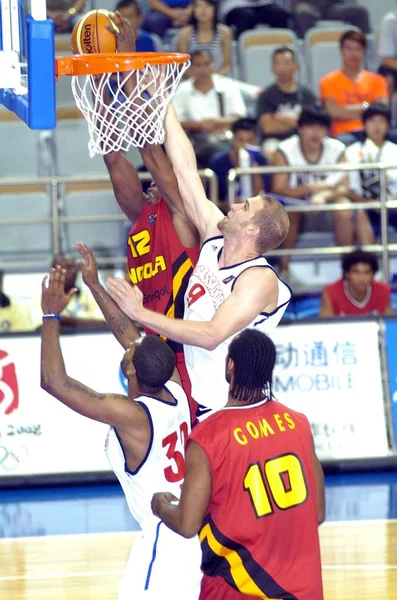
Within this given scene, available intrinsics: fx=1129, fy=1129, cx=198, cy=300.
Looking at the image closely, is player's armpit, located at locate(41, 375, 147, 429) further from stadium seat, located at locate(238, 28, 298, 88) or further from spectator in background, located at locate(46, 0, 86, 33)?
stadium seat, located at locate(238, 28, 298, 88)

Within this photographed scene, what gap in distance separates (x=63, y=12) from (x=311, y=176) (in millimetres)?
3789

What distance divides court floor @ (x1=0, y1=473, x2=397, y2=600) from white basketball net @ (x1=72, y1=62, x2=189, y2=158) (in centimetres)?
251

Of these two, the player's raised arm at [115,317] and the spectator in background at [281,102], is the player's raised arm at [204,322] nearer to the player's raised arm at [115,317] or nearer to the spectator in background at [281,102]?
the player's raised arm at [115,317]

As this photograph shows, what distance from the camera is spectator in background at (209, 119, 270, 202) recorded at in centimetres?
1029

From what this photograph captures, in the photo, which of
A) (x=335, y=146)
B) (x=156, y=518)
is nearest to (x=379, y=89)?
(x=335, y=146)

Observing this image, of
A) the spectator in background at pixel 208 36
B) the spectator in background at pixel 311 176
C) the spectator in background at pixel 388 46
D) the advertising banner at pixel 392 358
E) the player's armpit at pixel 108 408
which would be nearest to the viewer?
the player's armpit at pixel 108 408

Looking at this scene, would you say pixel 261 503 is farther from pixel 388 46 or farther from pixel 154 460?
pixel 388 46

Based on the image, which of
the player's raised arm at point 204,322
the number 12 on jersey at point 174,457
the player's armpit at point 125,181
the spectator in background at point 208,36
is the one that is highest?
the spectator in background at point 208,36

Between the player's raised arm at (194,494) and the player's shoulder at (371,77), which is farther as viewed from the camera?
the player's shoulder at (371,77)

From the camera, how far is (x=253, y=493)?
391 centimetres

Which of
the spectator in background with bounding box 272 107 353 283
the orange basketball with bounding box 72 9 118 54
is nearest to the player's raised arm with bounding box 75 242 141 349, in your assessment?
the orange basketball with bounding box 72 9 118 54

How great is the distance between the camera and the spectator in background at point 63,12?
40.3 ft

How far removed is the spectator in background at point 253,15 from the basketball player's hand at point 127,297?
8.73 metres

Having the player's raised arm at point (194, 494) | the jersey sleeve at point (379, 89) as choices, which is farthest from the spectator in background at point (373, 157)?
the player's raised arm at point (194, 494)
